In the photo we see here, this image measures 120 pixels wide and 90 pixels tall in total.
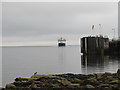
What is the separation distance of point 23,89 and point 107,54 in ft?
149

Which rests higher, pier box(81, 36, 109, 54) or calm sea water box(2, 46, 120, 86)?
pier box(81, 36, 109, 54)

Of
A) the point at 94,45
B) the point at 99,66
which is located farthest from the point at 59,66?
the point at 94,45

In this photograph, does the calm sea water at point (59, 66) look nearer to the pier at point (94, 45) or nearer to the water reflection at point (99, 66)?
the water reflection at point (99, 66)

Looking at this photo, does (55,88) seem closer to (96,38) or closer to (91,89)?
(91,89)

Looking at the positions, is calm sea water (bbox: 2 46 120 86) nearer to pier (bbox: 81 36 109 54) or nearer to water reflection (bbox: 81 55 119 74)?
water reflection (bbox: 81 55 119 74)

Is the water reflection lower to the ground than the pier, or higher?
lower

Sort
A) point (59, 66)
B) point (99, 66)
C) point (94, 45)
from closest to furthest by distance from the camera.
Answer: point (99, 66) → point (59, 66) → point (94, 45)

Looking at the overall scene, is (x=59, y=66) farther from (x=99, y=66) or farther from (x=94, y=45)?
(x=94, y=45)

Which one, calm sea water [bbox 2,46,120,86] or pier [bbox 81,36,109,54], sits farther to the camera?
pier [bbox 81,36,109,54]

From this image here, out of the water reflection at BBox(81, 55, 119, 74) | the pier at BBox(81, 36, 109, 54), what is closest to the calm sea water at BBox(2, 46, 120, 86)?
the water reflection at BBox(81, 55, 119, 74)

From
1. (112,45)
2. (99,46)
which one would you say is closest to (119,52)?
(112,45)

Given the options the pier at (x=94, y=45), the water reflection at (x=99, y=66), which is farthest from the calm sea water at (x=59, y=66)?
the pier at (x=94, y=45)

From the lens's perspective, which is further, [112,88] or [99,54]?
[99,54]

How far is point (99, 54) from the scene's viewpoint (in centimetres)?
5028
